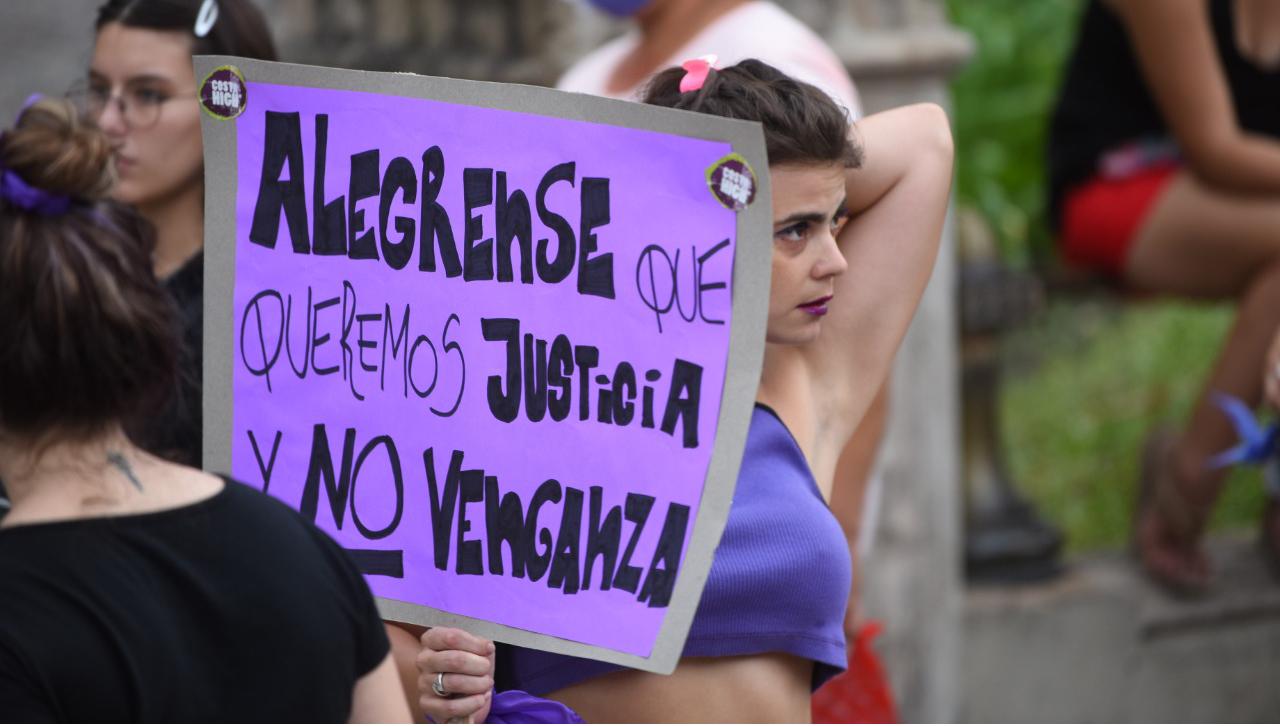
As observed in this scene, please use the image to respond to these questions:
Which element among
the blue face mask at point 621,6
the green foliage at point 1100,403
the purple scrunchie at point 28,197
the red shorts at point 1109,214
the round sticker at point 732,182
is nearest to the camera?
the purple scrunchie at point 28,197

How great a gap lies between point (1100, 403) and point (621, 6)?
140 inches

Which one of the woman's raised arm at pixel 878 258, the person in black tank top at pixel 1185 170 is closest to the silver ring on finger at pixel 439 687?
the woman's raised arm at pixel 878 258

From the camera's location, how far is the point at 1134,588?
4.57 m

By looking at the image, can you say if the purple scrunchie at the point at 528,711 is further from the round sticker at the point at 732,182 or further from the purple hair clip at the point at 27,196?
the purple hair clip at the point at 27,196

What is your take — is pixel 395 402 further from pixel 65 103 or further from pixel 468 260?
pixel 65 103

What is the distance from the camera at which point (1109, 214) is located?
13.5 feet

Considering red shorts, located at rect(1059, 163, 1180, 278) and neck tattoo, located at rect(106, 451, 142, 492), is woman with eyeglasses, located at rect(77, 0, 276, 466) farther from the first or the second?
red shorts, located at rect(1059, 163, 1180, 278)

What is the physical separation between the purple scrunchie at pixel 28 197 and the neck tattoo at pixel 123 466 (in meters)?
0.24

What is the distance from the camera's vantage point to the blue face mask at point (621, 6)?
3.13 m

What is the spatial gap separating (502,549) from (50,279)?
1.81 ft

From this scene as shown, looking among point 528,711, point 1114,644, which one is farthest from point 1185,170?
point 528,711

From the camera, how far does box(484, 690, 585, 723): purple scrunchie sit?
1851mm

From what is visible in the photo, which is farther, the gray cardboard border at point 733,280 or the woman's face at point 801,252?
the woman's face at point 801,252

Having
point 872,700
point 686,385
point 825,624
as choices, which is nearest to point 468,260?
point 686,385
